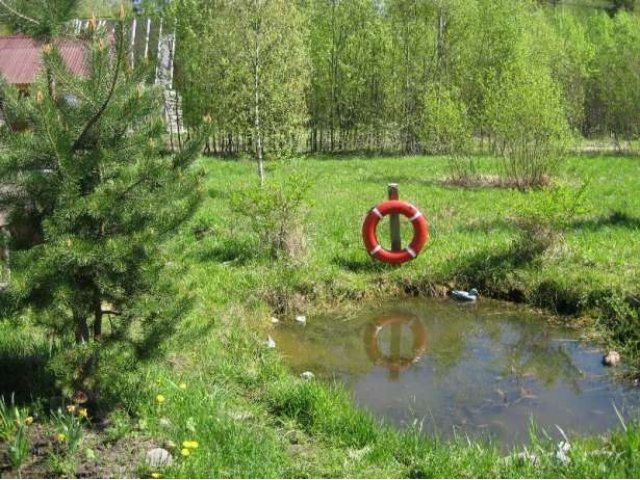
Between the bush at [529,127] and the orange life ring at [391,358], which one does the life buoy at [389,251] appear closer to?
the orange life ring at [391,358]

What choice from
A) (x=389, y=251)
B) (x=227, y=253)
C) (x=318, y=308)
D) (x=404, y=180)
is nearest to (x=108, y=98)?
(x=318, y=308)

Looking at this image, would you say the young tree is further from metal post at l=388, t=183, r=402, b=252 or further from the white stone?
the white stone

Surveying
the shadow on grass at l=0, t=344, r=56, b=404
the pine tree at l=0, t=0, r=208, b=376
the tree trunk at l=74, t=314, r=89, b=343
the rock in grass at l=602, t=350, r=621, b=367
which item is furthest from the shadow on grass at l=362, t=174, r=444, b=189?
the tree trunk at l=74, t=314, r=89, b=343

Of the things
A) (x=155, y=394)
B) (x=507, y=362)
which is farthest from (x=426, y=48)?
(x=155, y=394)

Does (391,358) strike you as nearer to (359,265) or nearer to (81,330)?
(359,265)

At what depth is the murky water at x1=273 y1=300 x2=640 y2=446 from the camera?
16.9ft

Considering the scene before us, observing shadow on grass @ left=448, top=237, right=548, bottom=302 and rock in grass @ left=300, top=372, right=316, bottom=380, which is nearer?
rock in grass @ left=300, top=372, right=316, bottom=380

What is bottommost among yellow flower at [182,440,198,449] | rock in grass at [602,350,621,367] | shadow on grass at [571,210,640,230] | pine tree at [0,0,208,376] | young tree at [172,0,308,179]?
rock in grass at [602,350,621,367]

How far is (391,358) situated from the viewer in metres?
6.55

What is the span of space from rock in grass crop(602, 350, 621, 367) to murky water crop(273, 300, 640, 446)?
2.6 inches

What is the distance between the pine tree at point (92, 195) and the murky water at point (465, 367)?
7.27 feet

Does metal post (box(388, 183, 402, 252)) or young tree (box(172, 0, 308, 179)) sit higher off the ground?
young tree (box(172, 0, 308, 179))

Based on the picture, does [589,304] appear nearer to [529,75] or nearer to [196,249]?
[196,249]

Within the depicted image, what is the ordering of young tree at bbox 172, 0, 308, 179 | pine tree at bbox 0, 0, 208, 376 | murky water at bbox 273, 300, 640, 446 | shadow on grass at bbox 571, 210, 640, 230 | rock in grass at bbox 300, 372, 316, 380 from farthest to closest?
young tree at bbox 172, 0, 308, 179 < shadow on grass at bbox 571, 210, 640, 230 < rock in grass at bbox 300, 372, 316, 380 < murky water at bbox 273, 300, 640, 446 < pine tree at bbox 0, 0, 208, 376
